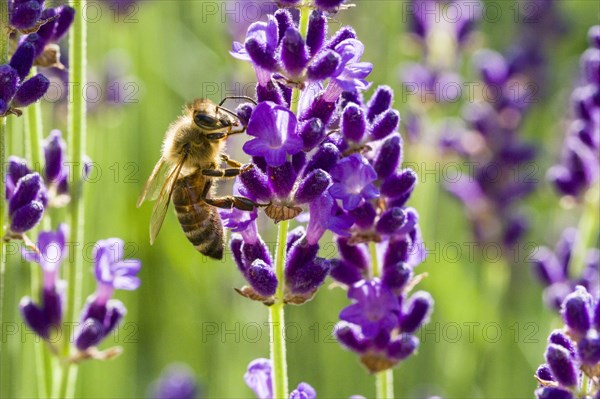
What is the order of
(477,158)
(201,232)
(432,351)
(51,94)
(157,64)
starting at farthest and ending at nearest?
(157,64) → (432,351) → (477,158) → (51,94) → (201,232)

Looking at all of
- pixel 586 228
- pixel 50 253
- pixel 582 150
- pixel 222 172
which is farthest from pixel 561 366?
pixel 582 150

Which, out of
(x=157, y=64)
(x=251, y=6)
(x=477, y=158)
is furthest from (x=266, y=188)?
(x=157, y=64)

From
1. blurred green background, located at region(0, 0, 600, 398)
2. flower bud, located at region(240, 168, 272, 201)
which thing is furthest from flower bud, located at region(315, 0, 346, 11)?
blurred green background, located at region(0, 0, 600, 398)

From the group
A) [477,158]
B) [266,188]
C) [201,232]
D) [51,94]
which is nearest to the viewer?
[266,188]

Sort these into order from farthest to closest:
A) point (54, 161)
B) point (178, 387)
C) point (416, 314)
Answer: point (178, 387)
point (54, 161)
point (416, 314)

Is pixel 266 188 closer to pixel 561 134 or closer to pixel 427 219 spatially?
pixel 427 219

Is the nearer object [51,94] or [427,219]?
[51,94]

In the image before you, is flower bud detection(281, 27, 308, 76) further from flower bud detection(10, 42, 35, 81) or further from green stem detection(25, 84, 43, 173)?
green stem detection(25, 84, 43, 173)

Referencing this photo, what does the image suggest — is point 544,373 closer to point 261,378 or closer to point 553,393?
point 553,393
